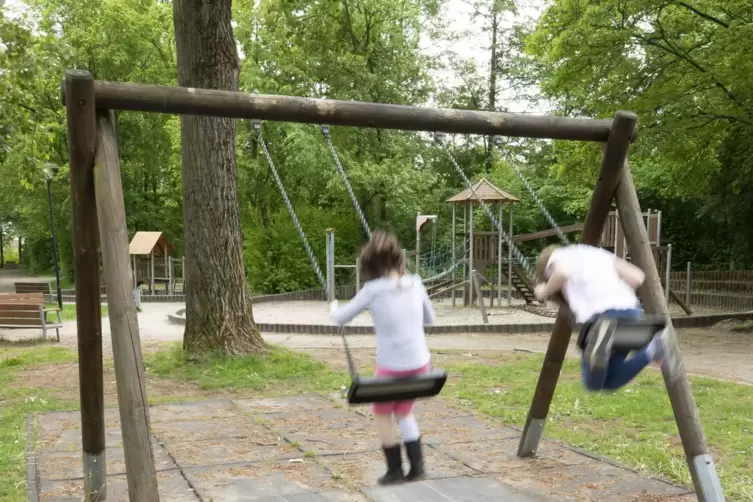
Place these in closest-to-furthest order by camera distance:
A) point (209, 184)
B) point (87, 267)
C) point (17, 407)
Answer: point (87, 267), point (17, 407), point (209, 184)

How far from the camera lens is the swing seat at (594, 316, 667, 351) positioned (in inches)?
141

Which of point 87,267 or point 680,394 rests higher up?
point 87,267

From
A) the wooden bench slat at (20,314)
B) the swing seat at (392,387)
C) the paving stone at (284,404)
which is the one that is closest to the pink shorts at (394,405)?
the swing seat at (392,387)

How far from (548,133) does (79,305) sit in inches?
116

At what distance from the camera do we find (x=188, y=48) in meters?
9.24

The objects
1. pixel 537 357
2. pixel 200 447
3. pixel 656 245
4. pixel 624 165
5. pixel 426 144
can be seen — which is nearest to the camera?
pixel 624 165

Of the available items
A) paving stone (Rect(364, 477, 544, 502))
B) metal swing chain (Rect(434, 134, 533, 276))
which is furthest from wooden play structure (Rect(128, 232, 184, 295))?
paving stone (Rect(364, 477, 544, 502))

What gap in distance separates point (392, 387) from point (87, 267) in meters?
1.85

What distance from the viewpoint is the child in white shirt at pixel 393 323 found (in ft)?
13.1

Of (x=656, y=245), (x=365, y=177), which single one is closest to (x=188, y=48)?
(x=656, y=245)

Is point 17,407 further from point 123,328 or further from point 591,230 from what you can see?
point 591,230

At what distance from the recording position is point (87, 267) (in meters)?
4.19

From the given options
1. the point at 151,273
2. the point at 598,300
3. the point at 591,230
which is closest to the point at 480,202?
the point at 591,230

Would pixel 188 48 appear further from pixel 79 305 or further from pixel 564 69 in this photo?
pixel 564 69
